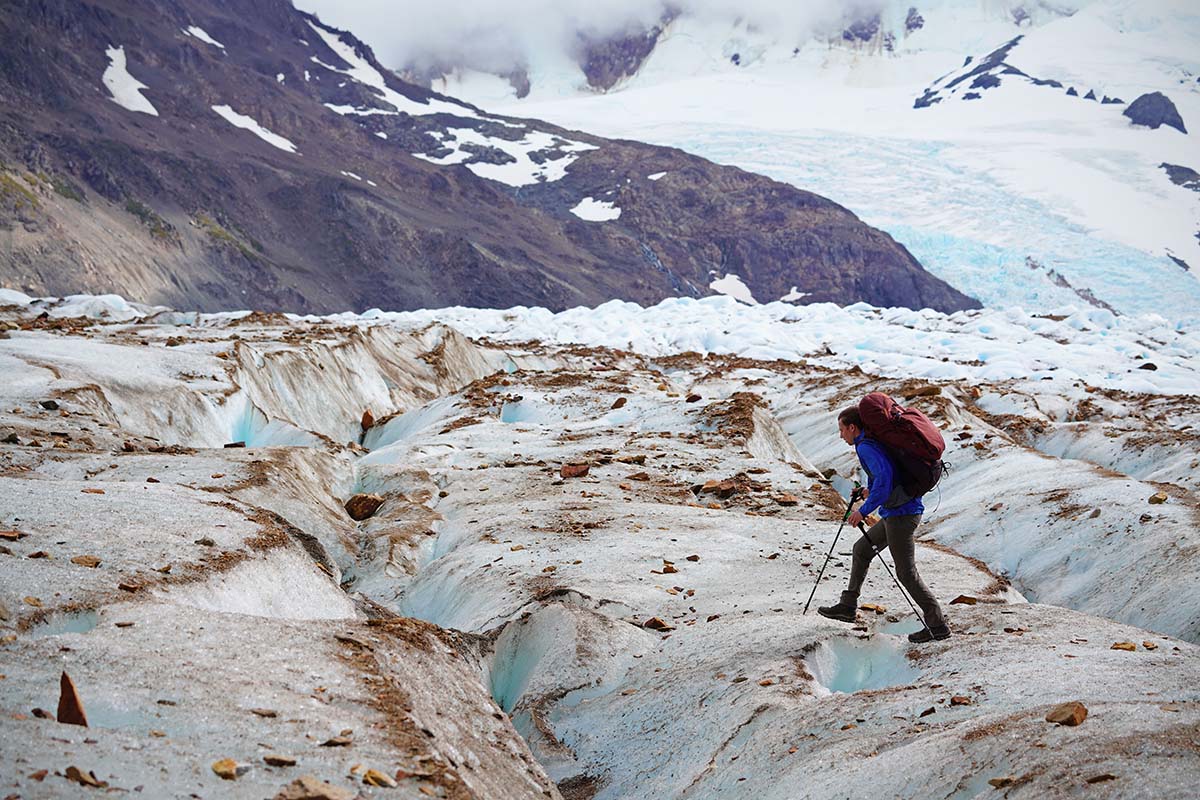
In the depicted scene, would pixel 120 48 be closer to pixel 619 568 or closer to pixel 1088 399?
pixel 1088 399

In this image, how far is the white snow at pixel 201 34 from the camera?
13151 centimetres

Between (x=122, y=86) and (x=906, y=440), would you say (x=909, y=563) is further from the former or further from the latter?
(x=122, y=86)

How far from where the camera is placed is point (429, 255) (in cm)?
10600

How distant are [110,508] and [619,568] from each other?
4705 millimetres

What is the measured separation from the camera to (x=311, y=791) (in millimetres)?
4234

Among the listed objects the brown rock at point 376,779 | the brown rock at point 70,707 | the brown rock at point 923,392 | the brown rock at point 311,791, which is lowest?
the brown rock at point 923,392

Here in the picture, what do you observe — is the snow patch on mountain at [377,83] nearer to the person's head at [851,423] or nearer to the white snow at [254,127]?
the white snow at [254,127]

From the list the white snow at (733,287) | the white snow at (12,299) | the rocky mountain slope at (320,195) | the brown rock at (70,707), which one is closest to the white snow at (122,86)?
the rocky mountain slope at (320,195)

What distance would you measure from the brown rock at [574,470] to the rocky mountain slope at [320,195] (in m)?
64.0

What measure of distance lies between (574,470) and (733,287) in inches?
4617

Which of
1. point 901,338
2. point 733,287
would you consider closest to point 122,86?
point 733,287

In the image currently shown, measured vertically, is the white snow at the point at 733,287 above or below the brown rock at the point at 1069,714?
below

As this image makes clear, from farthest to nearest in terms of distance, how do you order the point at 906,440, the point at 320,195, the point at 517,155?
the point at 517,155 < the point at 320,195 < the point at 906,440

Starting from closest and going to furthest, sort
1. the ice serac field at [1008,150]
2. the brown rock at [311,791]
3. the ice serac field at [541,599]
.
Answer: the brown rock at [311,791] < the ice serac field at [541,599] < the ice serac field at [1008,150]
